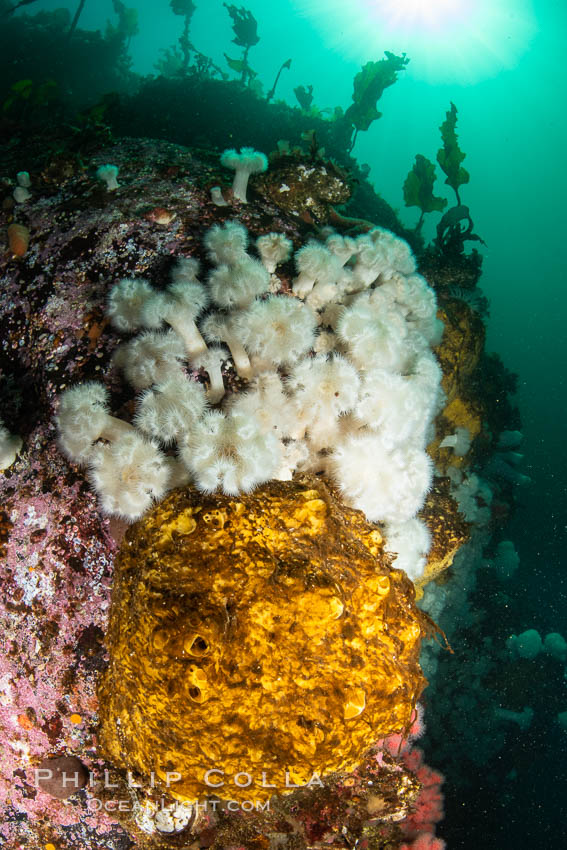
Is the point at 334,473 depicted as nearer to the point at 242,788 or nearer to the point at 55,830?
the point at 242,788

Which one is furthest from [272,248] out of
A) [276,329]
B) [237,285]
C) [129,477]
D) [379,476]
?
[129,477]

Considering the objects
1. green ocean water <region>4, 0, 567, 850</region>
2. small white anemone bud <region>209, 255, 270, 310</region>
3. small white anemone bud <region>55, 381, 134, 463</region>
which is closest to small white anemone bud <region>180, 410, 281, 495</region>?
small white anemone bud <region>55, 381, 134, 463</region>

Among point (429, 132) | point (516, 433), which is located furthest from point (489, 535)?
point (429, 132)

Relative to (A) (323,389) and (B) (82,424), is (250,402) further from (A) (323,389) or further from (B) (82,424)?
(B) (82,424)

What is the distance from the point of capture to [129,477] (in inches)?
78.2

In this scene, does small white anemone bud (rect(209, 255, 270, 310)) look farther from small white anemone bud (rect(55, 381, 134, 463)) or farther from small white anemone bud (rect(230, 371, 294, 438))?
small white anemone bud (rect(55, 381, 134, 463))

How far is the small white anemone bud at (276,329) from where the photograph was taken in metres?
2.42

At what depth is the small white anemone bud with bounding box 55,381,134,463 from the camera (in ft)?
6.82

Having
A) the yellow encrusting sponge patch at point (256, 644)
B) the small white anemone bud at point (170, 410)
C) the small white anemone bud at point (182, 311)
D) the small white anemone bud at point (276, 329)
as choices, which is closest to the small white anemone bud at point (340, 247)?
the small white anemone bud at point (276, 329)

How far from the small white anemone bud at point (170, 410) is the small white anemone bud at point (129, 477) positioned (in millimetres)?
109

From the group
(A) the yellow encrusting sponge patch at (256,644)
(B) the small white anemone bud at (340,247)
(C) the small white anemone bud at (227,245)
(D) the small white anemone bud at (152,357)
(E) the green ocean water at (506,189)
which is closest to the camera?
(A) the yellow encrusting sponge patch at (256,644)

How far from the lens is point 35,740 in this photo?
2.44m

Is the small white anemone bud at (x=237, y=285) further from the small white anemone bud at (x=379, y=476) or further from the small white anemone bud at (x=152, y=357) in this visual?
the small white anemone bud at (x=379, y=476)

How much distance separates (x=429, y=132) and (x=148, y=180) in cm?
11028
